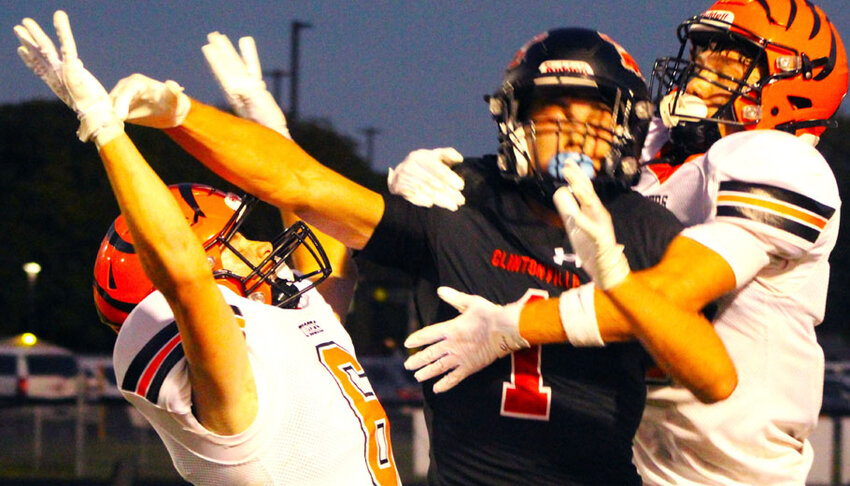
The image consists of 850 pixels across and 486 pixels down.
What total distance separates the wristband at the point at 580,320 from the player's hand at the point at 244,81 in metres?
1.11

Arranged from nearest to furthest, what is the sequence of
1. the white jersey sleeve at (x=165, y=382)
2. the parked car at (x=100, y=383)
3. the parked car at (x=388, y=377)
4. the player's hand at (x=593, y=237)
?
the player's hand at (x=593, y=237) < the white jersey sleeve at (x=165, y=382) < the parked car at (x=100, y=383) < the parked car at (x=388, y=377)

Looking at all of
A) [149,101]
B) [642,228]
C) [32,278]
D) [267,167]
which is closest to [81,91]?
[149,101]

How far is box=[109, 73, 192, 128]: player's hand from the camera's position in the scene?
104 inches

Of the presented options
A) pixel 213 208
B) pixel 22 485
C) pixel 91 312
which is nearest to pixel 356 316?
pixel 91 312

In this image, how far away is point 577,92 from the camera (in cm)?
299

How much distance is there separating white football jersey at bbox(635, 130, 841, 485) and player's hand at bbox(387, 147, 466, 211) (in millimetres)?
587

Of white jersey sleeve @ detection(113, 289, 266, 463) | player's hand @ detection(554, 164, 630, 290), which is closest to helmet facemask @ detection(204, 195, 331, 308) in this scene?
white jersey sleeve @ detection(113, 289, 266, 463)

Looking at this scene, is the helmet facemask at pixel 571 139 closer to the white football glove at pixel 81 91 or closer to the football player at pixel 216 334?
the football player at pixel 216 334

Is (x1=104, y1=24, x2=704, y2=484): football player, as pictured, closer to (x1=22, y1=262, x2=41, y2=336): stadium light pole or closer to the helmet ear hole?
the helmet ear hole

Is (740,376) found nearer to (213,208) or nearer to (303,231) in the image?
(303,231)

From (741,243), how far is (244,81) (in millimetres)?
1514

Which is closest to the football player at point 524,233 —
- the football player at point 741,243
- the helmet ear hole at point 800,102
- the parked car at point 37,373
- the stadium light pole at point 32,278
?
the football player at point 741,243

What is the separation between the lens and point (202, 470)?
3.09 m

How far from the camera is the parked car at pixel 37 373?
20250 mm
